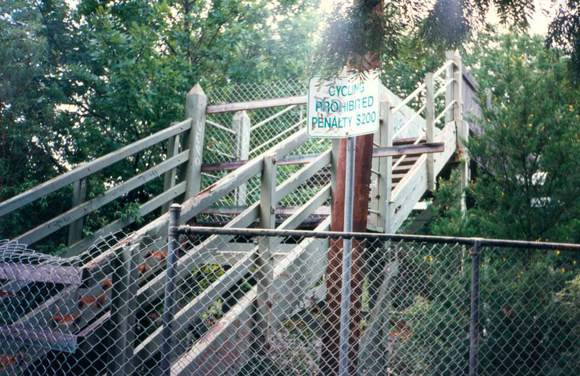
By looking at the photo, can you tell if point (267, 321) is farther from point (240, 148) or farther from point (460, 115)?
point (460, 115)

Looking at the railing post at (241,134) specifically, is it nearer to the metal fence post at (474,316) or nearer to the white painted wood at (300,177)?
the white painted wood at (300,177)

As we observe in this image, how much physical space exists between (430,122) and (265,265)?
3761 mm

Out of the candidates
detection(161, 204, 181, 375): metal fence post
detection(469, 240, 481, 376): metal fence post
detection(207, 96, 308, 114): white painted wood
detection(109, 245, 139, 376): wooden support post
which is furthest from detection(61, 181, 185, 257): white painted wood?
detection(469, 240, 481, 376): metal fence post

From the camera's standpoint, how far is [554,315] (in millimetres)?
5023

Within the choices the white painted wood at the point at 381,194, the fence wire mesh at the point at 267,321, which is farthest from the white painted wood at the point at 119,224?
the white painted wood at the point at 381,194

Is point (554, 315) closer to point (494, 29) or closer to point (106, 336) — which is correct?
point (494, 29)

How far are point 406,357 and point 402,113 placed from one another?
6.21 m

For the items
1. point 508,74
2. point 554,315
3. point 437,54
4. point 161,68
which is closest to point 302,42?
point 161,68

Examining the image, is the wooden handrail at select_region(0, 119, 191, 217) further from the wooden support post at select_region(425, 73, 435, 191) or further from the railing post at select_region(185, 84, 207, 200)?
the wooden support post at select_region(425, 73, 435, 191)

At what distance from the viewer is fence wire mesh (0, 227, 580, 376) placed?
4.41 metres

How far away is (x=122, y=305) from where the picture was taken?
439 cm

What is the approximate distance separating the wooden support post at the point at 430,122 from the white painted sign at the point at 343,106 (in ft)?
12.4

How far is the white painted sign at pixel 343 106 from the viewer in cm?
442

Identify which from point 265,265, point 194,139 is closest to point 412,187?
point 194,139
